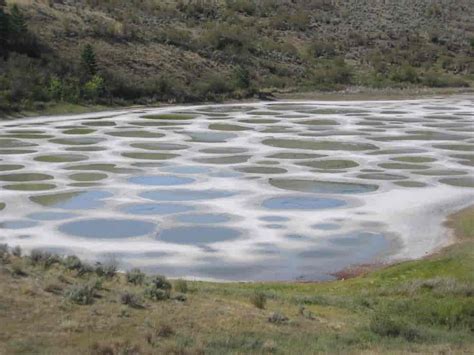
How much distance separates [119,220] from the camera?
88.5 feet

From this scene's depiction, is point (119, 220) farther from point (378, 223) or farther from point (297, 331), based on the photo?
point (297, 331)

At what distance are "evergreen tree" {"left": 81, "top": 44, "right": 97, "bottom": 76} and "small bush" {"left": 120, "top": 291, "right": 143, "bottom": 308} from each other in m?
56.4

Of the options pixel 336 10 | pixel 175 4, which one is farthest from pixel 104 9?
pixel 336 10

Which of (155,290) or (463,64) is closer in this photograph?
(155,290)

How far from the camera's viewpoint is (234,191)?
31.7 m

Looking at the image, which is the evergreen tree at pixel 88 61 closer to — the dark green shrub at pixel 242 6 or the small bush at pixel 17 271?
the dark green shrub at pixel 242 6

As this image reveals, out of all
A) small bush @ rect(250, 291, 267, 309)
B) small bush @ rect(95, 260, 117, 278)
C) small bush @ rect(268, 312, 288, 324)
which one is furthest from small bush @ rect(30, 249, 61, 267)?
small bush @ rect(268, 312, 288, 324)

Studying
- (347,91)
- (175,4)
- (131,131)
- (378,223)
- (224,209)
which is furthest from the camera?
(175,4)

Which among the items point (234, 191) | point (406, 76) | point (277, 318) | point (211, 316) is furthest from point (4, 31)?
point (277, 318)

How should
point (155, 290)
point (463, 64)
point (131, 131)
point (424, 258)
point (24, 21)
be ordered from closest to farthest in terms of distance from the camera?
point (155, 290) < point (424, 258) < point (131, 131) < point (24, 21) < point (463, 64)

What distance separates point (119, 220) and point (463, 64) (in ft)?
264

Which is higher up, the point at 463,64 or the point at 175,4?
the point at 175,4

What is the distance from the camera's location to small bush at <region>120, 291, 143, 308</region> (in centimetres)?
1425

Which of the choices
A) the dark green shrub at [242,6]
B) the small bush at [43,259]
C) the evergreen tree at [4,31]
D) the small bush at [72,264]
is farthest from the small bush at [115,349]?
the dark green shrub at [242,6]
